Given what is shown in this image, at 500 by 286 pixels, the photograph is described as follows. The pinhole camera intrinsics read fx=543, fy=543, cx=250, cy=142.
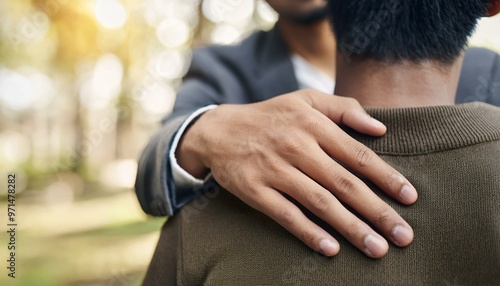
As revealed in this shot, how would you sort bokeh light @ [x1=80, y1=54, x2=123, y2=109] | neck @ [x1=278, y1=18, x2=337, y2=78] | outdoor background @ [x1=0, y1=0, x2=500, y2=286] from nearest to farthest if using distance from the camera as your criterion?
neck @ [x1=278, y1=18, x2=337, y2=78] → outdoor background @ [x1=0, y1=0, x2=500, y2=286] → bokeh light @ [x1=80, y1=54, x2=123, y2=109]

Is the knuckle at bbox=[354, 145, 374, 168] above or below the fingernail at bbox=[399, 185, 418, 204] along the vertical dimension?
above

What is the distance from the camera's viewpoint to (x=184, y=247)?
1417 millimetres

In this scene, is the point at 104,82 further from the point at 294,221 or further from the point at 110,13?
the point at 294,221

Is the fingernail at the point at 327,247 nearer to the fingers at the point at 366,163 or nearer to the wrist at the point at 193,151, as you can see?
the fingers at the point at 366,163

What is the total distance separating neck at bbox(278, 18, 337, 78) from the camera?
2.43 m

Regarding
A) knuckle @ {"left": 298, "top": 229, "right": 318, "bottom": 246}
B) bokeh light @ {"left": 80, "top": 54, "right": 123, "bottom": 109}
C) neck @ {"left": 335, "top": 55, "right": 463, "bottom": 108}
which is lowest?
bokeh light @ {"left": 80, "top": 54, "right": 123, "bottom": 109}

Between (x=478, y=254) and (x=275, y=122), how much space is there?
0.56 meters

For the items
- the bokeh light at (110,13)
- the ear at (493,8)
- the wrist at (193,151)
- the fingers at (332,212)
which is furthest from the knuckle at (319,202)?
the bokeh light at (110,13)

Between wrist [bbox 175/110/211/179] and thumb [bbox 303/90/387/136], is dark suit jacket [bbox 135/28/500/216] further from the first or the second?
thumb [bbox 303/90/387/136]

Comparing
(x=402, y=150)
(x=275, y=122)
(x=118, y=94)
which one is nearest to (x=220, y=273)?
(x=275, y=122)

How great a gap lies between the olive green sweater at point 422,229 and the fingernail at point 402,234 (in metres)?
0.03

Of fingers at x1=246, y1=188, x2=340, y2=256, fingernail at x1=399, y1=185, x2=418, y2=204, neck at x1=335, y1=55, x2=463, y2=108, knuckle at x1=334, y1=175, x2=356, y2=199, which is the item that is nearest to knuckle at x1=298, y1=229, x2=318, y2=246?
fingers at x1=246, y1=188, x2=340, y2=256

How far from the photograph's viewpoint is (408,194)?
1187 mm

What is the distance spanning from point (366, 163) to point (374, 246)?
0.61 ft
